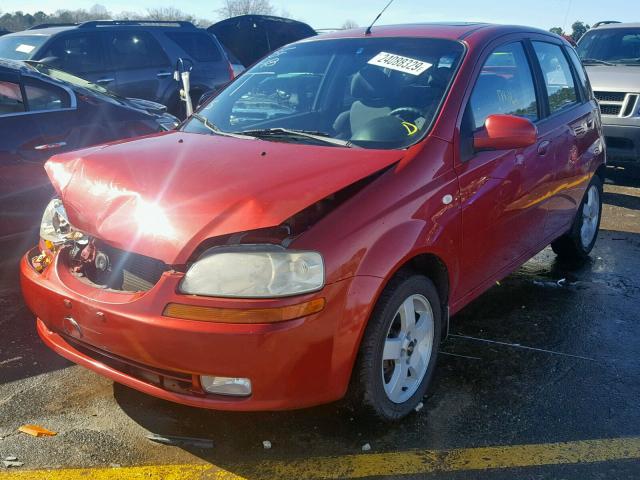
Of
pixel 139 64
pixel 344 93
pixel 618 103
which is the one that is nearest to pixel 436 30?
pixel 344 93

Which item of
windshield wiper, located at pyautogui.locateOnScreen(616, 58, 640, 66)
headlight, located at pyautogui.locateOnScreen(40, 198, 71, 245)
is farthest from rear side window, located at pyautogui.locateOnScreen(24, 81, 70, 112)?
windshield wiper, located at pyautogui.locateOnScreen(616, 58, 640, 66)

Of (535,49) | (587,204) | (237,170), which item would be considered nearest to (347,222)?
(237,170)

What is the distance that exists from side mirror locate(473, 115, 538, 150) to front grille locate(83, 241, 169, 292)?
167 cm

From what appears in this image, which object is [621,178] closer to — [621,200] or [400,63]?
[621,200]

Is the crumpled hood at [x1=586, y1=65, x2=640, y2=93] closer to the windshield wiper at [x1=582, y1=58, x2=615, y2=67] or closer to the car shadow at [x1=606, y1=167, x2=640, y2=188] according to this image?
the windshield wiper at [x1=582, y1=58, x2=615, y2=67]

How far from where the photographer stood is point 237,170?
273 centimetres

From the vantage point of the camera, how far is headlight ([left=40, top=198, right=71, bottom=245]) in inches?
114

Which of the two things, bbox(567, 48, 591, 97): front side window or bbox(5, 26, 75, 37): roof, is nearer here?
bbox(567, 48, 591, 97): front side window

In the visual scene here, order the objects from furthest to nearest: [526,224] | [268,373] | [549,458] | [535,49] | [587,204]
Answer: [587,204]
[535,49]
[526,224]
[549,458]
[268,373]

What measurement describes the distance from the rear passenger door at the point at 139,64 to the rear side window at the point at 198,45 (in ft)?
1.47

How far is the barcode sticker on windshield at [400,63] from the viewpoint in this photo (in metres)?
3.38

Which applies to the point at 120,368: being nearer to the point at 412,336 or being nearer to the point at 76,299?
the point at 76,299

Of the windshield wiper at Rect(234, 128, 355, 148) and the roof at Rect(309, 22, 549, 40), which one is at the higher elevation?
the roof at Rect(309, 22, 549, 40)

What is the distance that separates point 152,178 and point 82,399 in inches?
45.4
